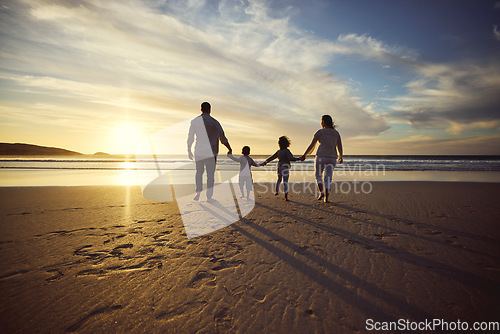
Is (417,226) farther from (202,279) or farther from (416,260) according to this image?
(202,279)

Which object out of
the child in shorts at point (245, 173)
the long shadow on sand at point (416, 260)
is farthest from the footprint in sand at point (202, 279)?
the child in shorts at point (245, 173)

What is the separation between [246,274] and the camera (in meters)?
2.59

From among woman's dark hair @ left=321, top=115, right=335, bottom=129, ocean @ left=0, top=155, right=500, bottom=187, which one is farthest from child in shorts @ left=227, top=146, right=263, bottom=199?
ocean @ left=0, top=155, right=500, bottom=187

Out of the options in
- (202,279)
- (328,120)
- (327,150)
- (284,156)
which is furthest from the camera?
(284,156)

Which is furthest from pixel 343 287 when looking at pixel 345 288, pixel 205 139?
pixel 205 139

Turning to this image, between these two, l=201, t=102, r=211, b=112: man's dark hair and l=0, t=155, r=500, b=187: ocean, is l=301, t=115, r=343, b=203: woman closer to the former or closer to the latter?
l=201, t=102, r=211, b=112: man's dark hair

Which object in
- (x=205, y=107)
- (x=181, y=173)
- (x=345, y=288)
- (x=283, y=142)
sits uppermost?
(x=205, y=107)

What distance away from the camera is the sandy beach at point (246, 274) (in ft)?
6.16

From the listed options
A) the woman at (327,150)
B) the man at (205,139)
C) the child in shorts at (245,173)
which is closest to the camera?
the man at (205,139)

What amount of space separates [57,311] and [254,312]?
1.73m

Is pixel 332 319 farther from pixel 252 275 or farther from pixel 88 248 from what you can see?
pixel 88 248

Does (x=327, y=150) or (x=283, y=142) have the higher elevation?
(x=283, y=142)

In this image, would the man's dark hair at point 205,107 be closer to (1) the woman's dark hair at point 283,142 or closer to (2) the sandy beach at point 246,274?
(1) the woman's dark hair at point 283,142

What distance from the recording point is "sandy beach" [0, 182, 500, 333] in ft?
6.16
